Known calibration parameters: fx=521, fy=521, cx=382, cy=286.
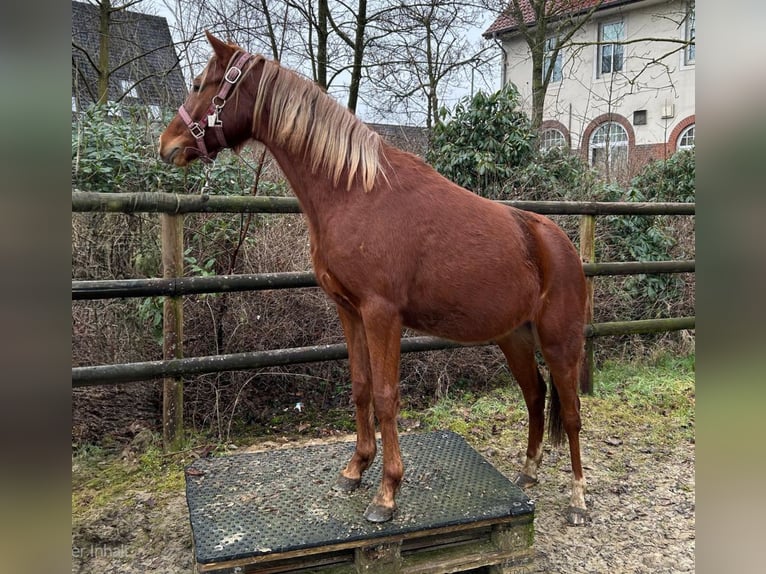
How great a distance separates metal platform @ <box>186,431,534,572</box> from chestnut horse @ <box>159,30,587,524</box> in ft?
0.40

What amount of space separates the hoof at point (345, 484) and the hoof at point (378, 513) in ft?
0.81

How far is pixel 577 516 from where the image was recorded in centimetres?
269

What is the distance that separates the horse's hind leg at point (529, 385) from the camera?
116 inches

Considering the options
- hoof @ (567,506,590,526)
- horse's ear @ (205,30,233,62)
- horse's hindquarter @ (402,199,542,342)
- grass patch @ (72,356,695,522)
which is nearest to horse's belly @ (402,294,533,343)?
horse's hindquarter @ (402,199,542,342)

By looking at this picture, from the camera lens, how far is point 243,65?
85.4 inches

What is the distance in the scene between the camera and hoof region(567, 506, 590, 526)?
2680 mm

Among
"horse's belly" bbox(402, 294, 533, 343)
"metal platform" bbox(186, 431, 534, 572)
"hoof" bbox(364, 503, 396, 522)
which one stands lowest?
"metal platform" bbox(186, 431, 534, 572)

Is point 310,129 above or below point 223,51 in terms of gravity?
below

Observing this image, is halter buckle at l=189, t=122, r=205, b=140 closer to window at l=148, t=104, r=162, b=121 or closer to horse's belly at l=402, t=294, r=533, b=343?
horse's belly at l=402, t=294, r=533, b=343

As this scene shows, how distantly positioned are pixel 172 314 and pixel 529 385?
2.18m

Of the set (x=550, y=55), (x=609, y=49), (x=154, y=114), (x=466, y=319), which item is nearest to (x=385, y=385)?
(x=466, y=319)

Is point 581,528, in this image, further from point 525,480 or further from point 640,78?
point 640,78
